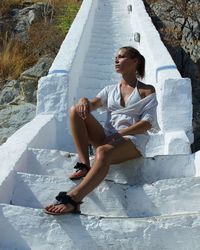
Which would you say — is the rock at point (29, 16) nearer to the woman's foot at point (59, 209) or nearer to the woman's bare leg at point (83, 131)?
the woman's bare leg at point (83, 131)

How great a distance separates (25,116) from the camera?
7.66m

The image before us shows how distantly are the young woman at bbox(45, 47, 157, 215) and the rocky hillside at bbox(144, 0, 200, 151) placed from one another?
4.78 meters

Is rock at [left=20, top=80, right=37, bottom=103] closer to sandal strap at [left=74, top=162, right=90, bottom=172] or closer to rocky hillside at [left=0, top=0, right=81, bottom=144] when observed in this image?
rocky hillside at [left=0, top=0, right=81, bottom=144]

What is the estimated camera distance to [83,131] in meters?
3.69

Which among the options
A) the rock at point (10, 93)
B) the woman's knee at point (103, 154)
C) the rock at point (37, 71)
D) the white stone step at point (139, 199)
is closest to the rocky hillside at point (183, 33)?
the rock at point (37, 71)

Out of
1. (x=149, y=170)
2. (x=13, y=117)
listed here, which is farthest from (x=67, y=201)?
(x=13, y=117)

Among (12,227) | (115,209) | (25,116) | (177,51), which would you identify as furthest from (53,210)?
(177,51)

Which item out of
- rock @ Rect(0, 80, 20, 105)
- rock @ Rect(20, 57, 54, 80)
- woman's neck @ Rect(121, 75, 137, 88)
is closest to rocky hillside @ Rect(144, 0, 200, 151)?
rock @ Rect(20, 57, 54, 80)

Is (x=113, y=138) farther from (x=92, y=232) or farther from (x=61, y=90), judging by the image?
(x=61, y=90)

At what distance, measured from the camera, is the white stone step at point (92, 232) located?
9.94 ft

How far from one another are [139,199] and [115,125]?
2.19 ft

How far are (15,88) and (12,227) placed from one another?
5645 millimetres

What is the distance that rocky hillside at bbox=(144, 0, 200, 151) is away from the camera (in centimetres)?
985

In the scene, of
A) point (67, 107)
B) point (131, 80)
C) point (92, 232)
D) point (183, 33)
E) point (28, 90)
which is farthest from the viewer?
point (183, 33)
